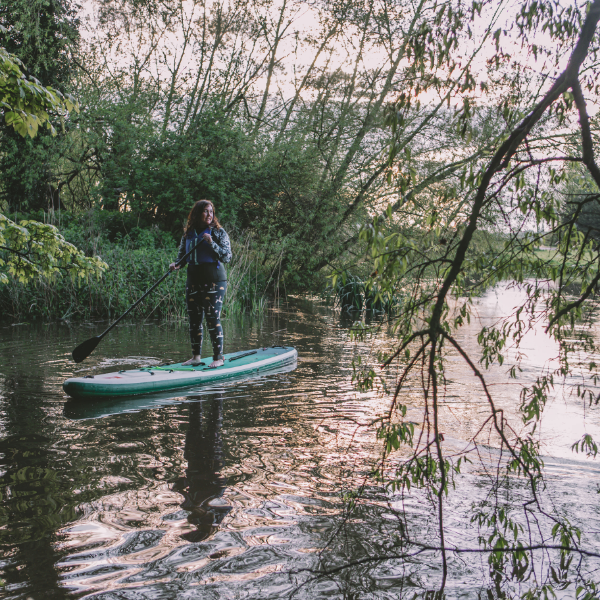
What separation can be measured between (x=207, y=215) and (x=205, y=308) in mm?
1000

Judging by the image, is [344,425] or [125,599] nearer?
[125,599]

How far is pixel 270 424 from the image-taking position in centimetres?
459

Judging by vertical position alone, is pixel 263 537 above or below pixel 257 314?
below

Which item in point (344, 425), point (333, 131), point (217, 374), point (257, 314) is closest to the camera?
point (344, 425)

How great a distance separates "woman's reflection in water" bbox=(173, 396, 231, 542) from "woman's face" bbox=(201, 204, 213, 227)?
2.14 metres

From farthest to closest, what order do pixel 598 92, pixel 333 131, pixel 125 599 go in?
pixel 333 131
pixel 598 92
pixel 125 599

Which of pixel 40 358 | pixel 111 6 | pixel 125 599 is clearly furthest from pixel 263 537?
pixel 111 6

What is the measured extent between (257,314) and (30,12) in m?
8.90

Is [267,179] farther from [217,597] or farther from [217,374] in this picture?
[217,597]

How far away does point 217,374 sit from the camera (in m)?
6.22

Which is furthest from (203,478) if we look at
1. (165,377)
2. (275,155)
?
(275,155)

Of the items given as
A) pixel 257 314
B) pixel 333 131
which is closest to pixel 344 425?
pixel 257 314

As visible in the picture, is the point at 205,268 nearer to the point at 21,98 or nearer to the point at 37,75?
the point at 21,98

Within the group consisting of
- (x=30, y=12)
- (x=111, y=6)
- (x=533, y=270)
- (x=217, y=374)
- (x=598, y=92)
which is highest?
(x=111, y=6)
